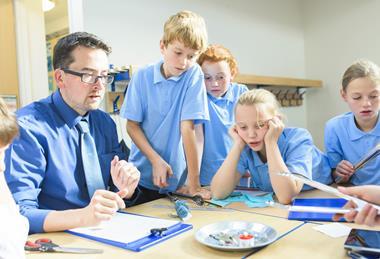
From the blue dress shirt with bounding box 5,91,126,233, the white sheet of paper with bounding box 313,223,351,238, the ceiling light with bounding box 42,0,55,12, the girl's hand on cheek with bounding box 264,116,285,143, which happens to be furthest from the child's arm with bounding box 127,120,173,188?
the ceiling light with bounding box 42,0,55,12

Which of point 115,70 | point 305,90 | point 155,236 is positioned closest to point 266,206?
point 155,236

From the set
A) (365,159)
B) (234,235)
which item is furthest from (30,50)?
(365,159)

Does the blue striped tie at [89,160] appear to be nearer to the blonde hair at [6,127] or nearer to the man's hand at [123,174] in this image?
the man's hand at [123,174]

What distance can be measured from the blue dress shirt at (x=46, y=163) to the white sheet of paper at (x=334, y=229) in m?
0.79

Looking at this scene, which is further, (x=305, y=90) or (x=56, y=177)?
(x=305, y=90)

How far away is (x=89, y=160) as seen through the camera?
132cm

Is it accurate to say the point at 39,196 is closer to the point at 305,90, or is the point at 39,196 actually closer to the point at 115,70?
the point at 115,70

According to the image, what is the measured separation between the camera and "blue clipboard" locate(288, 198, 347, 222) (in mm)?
1104

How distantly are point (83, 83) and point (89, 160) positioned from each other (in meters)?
0.28

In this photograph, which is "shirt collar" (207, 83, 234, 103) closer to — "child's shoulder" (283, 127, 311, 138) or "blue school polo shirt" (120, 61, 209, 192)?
"blue school polo shirt" (120, 61, 209, 192)

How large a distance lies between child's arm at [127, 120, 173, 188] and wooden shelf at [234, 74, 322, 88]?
4.97 feet

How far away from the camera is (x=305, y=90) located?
4059 millimetres

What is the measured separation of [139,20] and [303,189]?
1691 mm

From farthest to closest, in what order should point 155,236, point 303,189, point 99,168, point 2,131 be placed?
point 303,189
point 99,168
point 155,236
point 2,131
